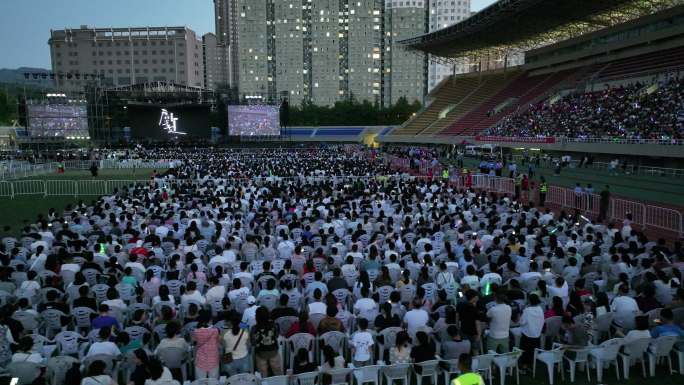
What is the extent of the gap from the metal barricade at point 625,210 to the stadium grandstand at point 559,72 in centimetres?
1553

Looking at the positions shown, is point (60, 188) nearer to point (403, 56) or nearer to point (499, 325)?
point (499, 325)

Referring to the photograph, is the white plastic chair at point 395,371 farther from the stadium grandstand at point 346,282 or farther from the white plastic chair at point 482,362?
the white plastic chair at point 482,362

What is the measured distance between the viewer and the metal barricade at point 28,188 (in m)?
25.3

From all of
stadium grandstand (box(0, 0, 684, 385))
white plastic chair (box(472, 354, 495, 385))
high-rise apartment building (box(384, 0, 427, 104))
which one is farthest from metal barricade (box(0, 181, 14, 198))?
high-rise apartment building (box(384, 0, 427, 104))

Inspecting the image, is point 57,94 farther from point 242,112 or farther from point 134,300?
point 134,300

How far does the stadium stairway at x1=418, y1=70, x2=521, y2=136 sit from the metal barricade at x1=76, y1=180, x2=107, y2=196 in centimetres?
4538

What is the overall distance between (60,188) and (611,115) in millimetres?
38065

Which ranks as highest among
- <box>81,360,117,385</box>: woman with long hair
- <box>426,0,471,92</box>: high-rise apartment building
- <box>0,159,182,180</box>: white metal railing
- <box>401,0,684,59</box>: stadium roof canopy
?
<box>426,0,471,92</box>: high-rise apartment building

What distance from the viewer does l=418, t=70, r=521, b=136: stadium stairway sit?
64875 mm

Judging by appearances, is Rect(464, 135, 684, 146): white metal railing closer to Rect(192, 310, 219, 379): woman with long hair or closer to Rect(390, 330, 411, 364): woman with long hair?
Rect(390, 330, 411, 364): woman with long hair

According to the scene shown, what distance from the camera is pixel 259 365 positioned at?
645 centimetres

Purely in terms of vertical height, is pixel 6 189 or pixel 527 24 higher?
pixel 527 24

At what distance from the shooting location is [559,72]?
56.3 m

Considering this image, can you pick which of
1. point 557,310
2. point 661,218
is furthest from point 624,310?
point 661,218
